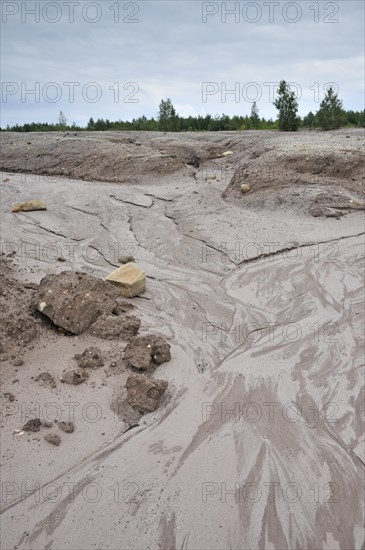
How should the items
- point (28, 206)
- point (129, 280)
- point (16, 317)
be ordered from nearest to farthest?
point (16, 317)
point (129, 280)
point (28, 206)

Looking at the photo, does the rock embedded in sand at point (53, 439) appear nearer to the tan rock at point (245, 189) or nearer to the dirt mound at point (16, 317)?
the dirt mound at point (16, 317)

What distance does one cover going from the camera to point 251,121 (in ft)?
69.4

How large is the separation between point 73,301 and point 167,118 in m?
16.5

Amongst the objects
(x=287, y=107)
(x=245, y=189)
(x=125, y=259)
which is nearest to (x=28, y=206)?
(x=125, y=259)

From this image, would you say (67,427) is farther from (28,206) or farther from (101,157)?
(101,157)

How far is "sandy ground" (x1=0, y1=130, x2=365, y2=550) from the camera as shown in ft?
10.0

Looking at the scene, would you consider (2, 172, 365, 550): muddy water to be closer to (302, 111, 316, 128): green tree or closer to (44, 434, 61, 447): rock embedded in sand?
(44, 434, 61, 447): rock embedded in sand

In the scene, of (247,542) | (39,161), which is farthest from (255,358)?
(39,161)

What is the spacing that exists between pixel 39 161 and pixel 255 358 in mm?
10713

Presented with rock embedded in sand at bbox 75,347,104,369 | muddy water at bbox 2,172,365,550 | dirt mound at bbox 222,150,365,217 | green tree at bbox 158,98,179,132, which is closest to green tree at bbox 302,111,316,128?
green tree at bbox 158,98,179,132

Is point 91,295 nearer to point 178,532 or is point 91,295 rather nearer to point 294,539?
point 178,532

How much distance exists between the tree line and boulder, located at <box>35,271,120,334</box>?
507 inches

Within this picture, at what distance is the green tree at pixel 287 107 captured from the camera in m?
16.2

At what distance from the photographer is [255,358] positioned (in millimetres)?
4973
